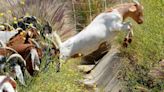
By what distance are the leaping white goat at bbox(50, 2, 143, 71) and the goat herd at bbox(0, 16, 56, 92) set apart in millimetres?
392

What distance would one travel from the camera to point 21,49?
4930 mm

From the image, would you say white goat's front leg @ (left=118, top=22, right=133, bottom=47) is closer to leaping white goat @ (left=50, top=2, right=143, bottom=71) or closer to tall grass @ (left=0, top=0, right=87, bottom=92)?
leaping white goat @ (left=50, top=2, right=143, bottom=71)

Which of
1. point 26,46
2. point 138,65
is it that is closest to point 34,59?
point 26,46

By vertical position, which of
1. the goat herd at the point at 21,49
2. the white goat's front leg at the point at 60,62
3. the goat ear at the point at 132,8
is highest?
the goat ear at the point at 132,8

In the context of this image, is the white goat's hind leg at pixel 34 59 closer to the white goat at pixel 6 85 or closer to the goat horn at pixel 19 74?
the goat horn at pixel 19 74

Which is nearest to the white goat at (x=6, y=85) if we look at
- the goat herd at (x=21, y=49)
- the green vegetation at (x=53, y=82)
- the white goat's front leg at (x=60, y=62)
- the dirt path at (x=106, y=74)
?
the goat herd at (x=21, y=49)

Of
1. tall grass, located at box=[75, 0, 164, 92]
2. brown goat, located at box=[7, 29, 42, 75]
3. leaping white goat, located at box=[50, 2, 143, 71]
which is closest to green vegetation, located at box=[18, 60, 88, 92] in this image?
brown goat, located at box=[7, 29, 42, 75]

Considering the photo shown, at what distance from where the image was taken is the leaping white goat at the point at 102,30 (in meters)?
6.05

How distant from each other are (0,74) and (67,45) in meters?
1.55

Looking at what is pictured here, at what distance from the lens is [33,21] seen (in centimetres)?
577

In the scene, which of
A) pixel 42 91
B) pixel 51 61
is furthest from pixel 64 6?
pixel 42 91

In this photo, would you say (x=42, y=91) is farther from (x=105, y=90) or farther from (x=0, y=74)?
(x=105, y=90)

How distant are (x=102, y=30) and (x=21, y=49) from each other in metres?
1.36

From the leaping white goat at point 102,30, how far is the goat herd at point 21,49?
392 mm
